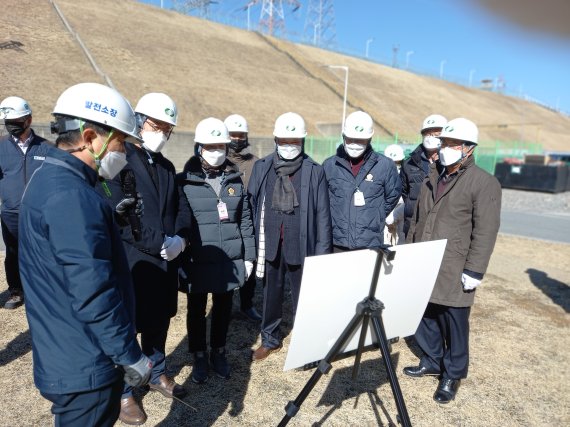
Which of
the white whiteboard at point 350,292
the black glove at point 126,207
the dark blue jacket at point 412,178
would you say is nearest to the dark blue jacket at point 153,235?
the black glove at point 126,207

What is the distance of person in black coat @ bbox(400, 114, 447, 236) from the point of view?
500 cm

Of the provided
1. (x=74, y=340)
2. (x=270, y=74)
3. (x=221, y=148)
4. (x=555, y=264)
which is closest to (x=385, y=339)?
(x=74, y=340)

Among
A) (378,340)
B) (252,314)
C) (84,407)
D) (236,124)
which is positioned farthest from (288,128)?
(84,407)

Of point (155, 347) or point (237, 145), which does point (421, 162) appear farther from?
point (155, 347)

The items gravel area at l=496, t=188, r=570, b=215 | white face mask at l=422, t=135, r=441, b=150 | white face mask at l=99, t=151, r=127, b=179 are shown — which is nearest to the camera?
white face mask at l=99, t=151, r=127, b=179

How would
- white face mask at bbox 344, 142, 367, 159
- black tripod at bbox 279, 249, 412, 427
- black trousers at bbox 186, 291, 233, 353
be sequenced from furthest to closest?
1. white face mask at bbox 344, 142, 367, 159
2. black trousers at bbox 186, 291, 233, 353
3. black tripod at bbox 279, 249, 412, 427

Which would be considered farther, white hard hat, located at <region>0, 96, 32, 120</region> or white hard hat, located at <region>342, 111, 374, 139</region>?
white hard hat, located at <region>0, 96, 32, 120</region>

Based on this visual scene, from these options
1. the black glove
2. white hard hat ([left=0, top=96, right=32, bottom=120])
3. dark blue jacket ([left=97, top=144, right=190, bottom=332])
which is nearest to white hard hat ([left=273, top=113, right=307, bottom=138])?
dark blue jacket ([left=97, top=144, right=190, bottom=332])

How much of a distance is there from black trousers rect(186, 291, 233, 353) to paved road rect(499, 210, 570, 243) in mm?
8935

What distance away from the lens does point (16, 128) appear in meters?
4.64

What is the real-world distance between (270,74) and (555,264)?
Answer: 36.5 meters

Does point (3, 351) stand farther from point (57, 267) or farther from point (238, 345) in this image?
point (57, 267)

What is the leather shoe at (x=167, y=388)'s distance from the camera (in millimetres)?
3268

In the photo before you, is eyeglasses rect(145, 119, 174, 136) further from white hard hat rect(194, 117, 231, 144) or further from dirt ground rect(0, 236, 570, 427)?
dirt ground rect(0, 236, 570, 427)
